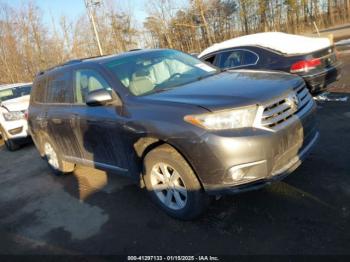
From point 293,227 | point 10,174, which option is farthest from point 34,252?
point 10,174

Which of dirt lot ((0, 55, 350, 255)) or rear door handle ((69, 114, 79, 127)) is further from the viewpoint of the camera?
rear door handle ((69, 114, 79, 127))

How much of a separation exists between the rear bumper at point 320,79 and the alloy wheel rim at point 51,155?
188 inches

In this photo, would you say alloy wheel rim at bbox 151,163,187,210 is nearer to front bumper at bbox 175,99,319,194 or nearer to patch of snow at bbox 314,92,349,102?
front bumper at bbox 175,99,319,194

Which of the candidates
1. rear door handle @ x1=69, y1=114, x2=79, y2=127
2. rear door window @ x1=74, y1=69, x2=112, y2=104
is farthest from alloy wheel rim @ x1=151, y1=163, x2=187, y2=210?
rear door handle @ x1=69, y1=114, x2=79, y2=127

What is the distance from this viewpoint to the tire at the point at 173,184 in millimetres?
3107

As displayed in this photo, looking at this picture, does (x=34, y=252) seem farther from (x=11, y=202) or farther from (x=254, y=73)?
(x=254, y=73)

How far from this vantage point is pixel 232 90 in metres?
3.16

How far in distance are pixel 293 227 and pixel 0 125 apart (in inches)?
321

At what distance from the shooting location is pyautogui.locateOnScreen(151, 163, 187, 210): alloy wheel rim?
330 cm

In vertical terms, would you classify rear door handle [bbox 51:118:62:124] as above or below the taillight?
above

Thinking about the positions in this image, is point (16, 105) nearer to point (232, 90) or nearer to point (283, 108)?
point (232, 90)

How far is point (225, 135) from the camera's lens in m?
2.79

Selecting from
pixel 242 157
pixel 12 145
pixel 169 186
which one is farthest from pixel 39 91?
pixel 242 157

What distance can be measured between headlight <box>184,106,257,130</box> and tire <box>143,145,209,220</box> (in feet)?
1.63
